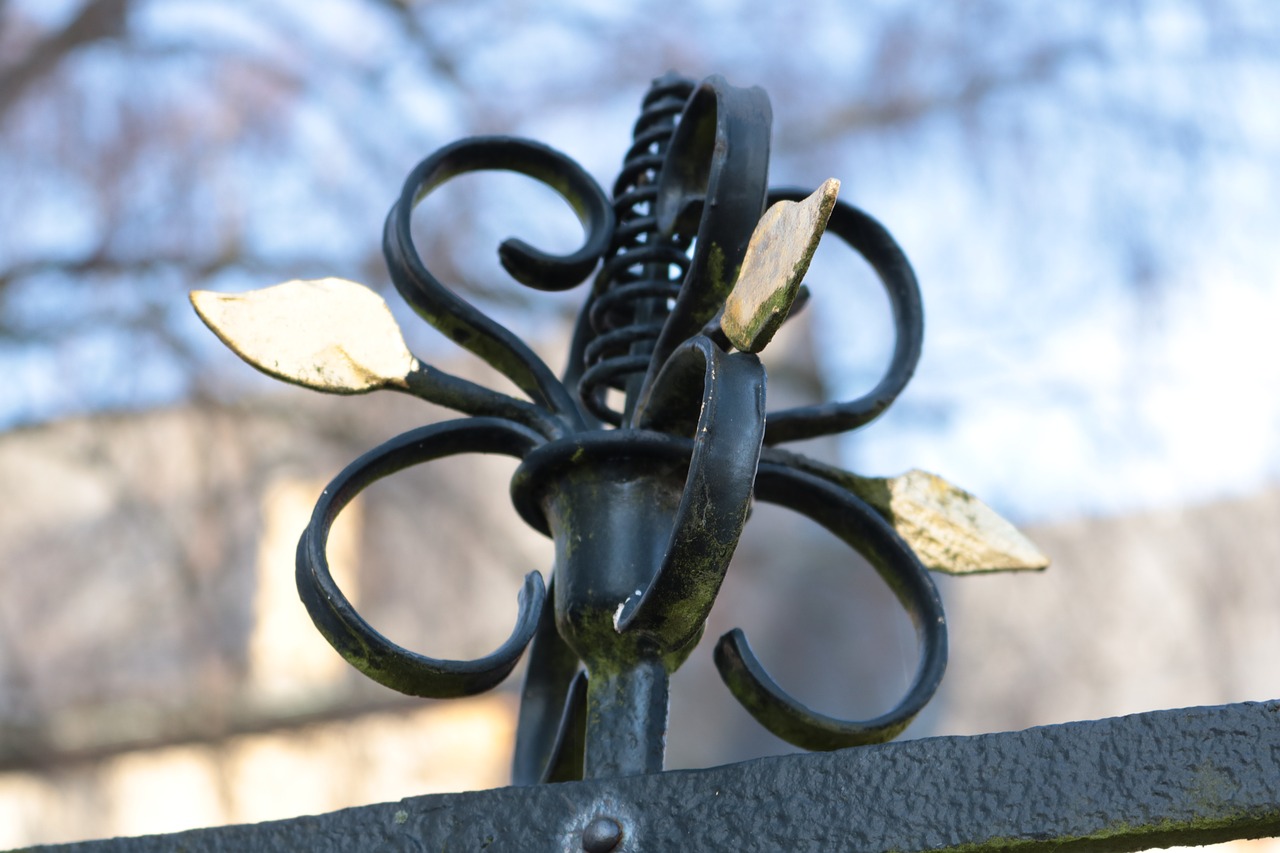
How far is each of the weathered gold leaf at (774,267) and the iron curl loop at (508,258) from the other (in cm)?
18

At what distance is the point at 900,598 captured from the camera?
0.78 m

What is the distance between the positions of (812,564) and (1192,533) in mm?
998

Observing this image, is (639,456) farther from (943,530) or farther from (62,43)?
(62,43)

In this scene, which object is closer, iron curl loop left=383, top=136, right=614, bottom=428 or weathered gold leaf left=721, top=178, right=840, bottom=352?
weathered gold leaf left=721, top=178, right=840, bottom=352

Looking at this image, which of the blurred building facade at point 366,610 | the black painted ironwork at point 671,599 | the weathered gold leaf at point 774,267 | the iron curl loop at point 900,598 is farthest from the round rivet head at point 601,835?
the blurred building facade at point 366,610

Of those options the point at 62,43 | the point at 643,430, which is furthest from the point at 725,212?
the point at 62,43

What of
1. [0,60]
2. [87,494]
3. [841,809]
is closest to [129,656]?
[87,494]

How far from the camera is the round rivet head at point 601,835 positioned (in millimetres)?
602

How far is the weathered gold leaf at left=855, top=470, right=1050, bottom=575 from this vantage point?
83cm

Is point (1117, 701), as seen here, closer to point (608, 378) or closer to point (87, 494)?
point (87, 494)

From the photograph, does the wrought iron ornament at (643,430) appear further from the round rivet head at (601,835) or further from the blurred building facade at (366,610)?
the blurred building facade at (366,610)

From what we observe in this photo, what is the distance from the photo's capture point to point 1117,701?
11.9ft

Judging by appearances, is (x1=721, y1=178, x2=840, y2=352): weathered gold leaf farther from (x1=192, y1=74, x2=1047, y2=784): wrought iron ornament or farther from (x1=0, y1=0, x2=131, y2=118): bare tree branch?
(x1=0, y1=0, x2=131, y2=118): bare tree branch

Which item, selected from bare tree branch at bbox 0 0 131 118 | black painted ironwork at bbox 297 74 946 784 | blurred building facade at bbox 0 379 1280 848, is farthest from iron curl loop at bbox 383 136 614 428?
bare tree branch at bbox 0 0 131 118
